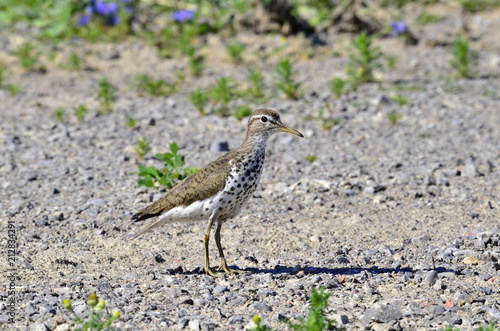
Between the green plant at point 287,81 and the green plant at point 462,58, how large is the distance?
276cm

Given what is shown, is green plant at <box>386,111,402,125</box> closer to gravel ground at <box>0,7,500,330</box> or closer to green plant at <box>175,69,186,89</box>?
gravel ground at <box>0,7,500,330</box>

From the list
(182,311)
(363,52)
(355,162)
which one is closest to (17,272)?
(182,311)

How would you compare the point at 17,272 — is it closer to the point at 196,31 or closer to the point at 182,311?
the point at 182,311

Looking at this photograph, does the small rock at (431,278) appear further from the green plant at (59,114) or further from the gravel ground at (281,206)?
the green plant at (59,114)

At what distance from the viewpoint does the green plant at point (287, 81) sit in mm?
11914

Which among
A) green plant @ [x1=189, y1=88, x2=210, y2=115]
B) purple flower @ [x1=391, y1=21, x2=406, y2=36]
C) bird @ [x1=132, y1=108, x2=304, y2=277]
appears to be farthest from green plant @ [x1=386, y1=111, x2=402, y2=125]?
bird @ [x1=132, y1=108, x2=304, y2=277]

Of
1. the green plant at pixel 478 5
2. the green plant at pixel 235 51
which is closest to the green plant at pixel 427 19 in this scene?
the green plant at pixel 478 5

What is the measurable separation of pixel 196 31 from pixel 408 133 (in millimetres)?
5451

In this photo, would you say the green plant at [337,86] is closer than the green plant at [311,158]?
No

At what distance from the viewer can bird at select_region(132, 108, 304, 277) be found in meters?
6.65

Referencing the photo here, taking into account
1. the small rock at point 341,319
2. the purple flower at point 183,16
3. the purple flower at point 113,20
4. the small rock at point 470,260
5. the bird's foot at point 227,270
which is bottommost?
the purple flower at point 113,20

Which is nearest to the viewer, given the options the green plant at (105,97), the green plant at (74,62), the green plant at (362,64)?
the green plant at (105,97)

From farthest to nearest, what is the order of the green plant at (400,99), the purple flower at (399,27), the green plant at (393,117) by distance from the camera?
the purple flower at (399,27)
the green plant at (400,99)
the green plant at (393,117)

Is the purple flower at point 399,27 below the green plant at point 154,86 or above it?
above
